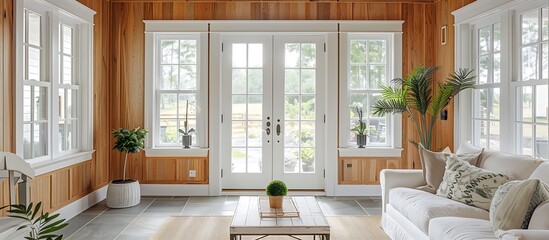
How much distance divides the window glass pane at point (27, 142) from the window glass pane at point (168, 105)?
6.29 ft

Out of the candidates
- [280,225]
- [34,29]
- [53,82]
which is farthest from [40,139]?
[280,225]

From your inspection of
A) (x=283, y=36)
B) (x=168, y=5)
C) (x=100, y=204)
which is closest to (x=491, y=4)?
(x=283, y=36)

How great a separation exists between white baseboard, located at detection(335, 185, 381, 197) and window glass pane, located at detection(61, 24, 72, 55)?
144 inches

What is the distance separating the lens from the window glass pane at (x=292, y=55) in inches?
220

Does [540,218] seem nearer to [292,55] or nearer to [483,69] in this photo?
[483,69]

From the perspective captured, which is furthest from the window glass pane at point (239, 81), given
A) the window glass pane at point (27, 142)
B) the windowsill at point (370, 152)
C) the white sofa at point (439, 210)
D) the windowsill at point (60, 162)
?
the window glass pane at point (27, 142)

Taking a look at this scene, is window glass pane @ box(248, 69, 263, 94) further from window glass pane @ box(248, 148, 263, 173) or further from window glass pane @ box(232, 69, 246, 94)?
window glass pane @ box(248, 148, 263, 173)

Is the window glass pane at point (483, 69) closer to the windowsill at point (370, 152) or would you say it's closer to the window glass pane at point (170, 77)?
the windowsill at point (370, 152)

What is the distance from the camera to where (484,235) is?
238 cm

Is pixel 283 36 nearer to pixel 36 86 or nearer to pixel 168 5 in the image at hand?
pixel 168 5

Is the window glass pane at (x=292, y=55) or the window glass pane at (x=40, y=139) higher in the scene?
the window glass pane at (x=292, y=55)

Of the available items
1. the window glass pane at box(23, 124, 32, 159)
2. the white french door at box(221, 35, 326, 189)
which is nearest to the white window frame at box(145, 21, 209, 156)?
the white french door at box(221, 35, 326, 189)

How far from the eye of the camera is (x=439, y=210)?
295 centimetres

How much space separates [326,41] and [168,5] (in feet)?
7.06
